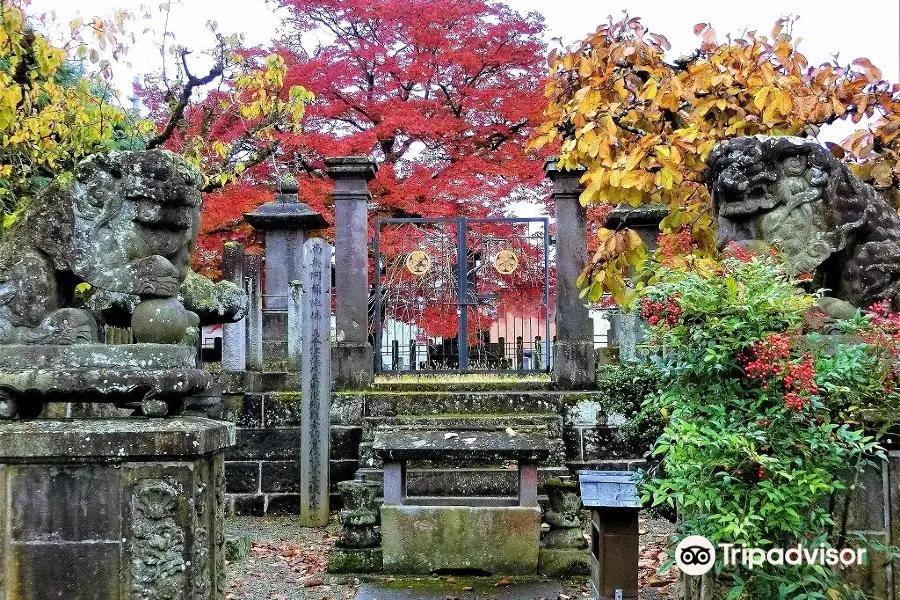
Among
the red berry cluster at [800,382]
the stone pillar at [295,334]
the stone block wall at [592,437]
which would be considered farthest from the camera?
the stone pillar at [295,334]

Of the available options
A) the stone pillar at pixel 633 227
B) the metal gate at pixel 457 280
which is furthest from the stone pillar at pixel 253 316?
the stone pillar at pixel 633 227

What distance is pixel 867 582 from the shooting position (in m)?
3.71

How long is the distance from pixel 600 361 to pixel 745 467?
7.43 meters

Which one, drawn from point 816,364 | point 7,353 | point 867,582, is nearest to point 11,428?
point 7,353

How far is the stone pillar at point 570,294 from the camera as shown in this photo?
9.30 meters

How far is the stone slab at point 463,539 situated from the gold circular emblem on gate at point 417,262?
5.03 m

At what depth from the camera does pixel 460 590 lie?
5910 millimetres

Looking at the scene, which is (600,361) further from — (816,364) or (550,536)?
(816,364)

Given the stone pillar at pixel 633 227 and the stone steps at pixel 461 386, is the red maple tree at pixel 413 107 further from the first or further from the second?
the stone steps at pixel 461 386

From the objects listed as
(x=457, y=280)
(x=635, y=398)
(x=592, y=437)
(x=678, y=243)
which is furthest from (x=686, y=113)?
(x=457, y=280)

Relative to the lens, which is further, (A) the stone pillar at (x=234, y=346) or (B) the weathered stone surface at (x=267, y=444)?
(A) the stone pillar at (x=234, y=346)

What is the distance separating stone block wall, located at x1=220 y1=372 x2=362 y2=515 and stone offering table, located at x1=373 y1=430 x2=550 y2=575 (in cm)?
248

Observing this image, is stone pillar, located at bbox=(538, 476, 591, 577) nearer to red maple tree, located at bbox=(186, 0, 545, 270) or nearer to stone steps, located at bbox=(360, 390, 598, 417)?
stone steps, located at bbox=(360, 390, 598, 417)

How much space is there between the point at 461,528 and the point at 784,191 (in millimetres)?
3570
